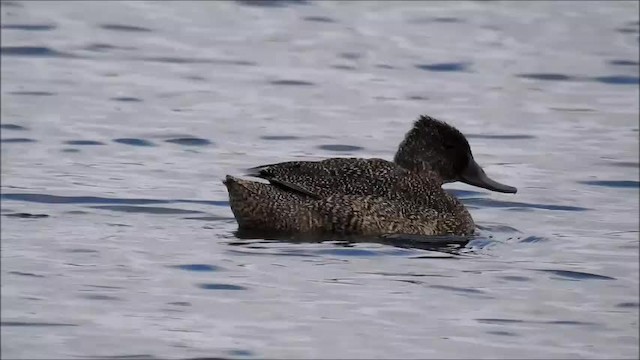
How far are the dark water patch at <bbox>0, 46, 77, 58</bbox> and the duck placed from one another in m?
6.85

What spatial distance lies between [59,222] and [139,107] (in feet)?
15.6

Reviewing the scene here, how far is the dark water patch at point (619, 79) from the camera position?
1839 cm

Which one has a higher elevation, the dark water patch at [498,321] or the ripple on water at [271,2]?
the ripple on water at [271,2]

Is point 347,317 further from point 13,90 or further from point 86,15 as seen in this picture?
point 86,15

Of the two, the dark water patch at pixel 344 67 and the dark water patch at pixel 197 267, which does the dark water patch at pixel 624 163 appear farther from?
the dark water patch at pixel 197 267

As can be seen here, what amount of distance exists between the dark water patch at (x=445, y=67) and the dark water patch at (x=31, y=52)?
10.8ft

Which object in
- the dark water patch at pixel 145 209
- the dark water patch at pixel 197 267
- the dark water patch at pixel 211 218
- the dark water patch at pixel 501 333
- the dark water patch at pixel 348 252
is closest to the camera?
the dark water patch at pixel 501 333

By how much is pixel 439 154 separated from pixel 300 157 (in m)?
2.09

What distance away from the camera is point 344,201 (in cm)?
1200

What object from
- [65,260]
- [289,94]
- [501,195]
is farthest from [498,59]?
[65,260]

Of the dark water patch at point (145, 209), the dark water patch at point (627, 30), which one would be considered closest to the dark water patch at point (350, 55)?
the dark water patch at point (627, 30)

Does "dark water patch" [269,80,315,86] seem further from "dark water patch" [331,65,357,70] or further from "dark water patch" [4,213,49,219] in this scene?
"dark water patch" [4,213,49,219]

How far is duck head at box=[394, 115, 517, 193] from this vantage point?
508 inches

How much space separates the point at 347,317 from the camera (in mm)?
9859
